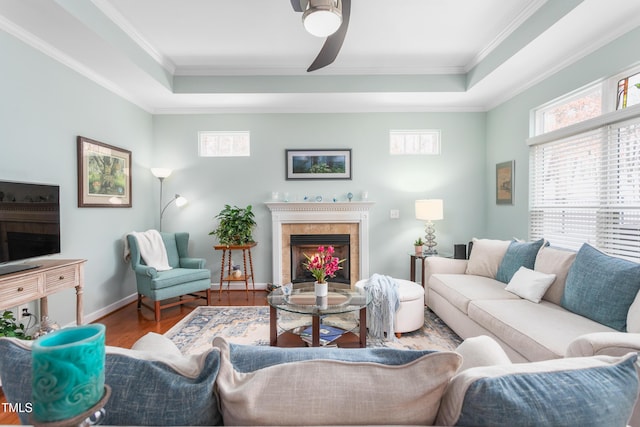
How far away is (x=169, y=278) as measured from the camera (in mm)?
3373

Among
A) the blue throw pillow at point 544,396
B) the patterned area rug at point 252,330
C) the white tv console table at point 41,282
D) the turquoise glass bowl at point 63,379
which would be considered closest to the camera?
the turquoise glass bowl at point 63,379

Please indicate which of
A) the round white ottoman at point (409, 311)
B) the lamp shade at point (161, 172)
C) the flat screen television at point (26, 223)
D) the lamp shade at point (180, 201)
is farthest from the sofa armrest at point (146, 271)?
the round white ottoman at point (409, 311)

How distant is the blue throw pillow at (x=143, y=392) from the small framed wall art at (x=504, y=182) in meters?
4.30

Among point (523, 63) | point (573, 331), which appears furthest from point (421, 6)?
point (573, 331)

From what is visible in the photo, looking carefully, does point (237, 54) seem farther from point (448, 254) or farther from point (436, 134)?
point (448, 254)

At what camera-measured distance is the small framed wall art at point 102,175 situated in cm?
316

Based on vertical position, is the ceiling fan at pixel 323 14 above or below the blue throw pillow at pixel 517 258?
above

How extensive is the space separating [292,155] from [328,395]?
13.3 feet

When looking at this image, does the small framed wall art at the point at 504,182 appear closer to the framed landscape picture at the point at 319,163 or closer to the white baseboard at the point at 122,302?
the framed landscape picture at the point at 319,163

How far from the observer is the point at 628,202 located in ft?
8.15

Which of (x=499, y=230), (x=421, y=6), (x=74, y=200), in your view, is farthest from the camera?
(x=499, y=230)

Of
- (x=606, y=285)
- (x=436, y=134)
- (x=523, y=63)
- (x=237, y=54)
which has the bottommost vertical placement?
(x=606, y=285)

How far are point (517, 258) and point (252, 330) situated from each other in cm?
273

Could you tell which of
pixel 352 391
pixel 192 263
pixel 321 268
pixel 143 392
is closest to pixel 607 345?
pixel 352 391
